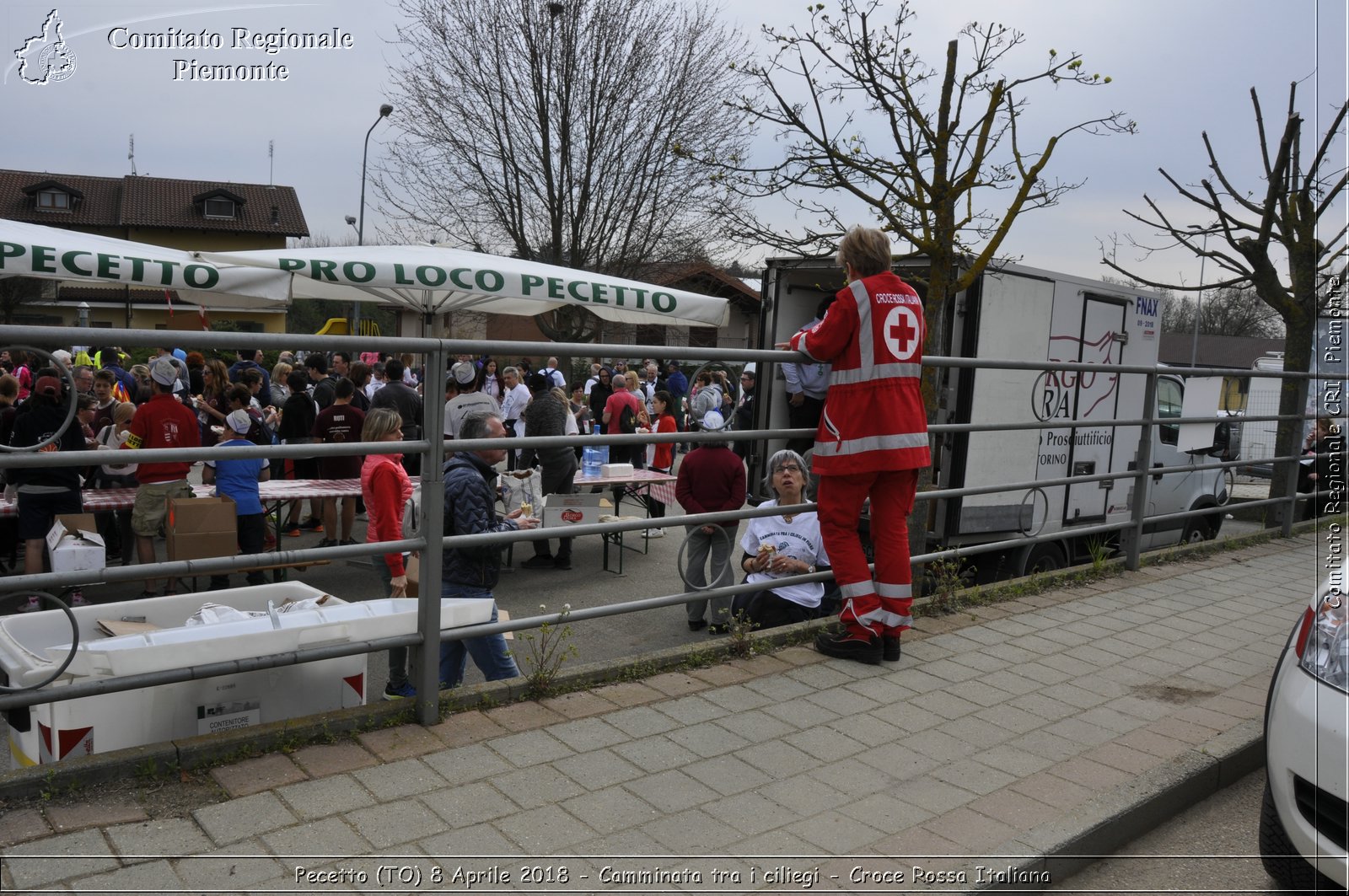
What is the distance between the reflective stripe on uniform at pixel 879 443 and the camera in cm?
440

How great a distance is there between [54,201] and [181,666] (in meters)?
61.4

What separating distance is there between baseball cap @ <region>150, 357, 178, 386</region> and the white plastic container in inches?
134

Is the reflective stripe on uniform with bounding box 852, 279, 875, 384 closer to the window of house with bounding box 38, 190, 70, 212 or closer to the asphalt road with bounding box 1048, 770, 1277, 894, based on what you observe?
the asphalt road with bounding box 1048, 770, 1277, 894

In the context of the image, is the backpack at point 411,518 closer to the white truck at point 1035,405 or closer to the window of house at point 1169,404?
the white truck at point 1035,405

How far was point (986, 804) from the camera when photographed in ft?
11.4

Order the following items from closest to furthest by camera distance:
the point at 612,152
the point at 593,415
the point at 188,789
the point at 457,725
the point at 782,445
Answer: the point at 188,789
the point at 457,725
the point at 782,445
the point at 593,415
the point at 612,152

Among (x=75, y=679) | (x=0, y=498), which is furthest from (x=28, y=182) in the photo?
(x=75, y=679)

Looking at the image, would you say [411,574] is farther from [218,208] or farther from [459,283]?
[218,208]

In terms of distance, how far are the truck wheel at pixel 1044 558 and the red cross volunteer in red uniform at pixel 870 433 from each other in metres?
3.89

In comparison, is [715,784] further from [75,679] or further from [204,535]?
[204,535]

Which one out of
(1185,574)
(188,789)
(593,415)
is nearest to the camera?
(188,789)

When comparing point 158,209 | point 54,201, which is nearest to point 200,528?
point 158,209

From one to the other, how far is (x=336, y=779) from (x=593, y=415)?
15.8 m

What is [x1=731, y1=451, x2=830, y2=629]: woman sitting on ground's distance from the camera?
5680 millimetres
